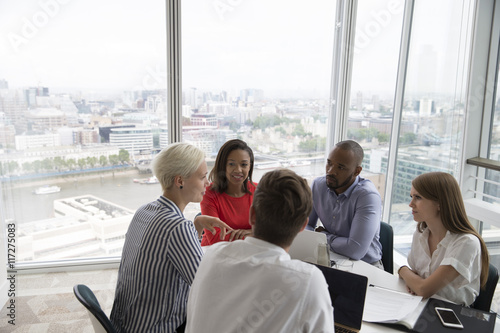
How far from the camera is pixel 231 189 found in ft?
9.04

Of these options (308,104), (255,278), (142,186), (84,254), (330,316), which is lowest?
(84,254)

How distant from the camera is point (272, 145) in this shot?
13.7 ft

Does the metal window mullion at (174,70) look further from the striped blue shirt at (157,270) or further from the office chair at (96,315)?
the office chair at (96,315)

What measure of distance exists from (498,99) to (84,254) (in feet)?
12.9

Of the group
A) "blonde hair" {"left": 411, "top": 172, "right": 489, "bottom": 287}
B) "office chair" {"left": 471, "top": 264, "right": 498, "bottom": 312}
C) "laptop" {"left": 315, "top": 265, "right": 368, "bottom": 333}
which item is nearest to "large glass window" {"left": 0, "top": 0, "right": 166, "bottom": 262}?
"blonde hair" {"left": 411, "top": 172, "right": 489, "bottom": 287}

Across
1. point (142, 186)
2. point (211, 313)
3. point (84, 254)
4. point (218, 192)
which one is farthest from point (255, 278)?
point (84, 254)

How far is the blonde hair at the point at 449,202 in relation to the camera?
6.20 feet

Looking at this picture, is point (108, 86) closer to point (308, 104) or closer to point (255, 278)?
point (308, 104)

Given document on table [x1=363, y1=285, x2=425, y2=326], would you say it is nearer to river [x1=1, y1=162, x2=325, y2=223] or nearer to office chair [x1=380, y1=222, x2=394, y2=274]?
office chair [x1=380, y1=222, x2=394, y2=274]

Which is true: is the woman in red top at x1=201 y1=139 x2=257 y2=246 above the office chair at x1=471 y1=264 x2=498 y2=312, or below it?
above

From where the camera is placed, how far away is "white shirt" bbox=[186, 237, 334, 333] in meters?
1.08

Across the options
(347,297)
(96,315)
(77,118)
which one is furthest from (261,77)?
(96,315)

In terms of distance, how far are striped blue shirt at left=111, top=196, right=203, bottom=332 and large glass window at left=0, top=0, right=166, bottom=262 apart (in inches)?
87.8

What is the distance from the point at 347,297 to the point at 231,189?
1409mm
